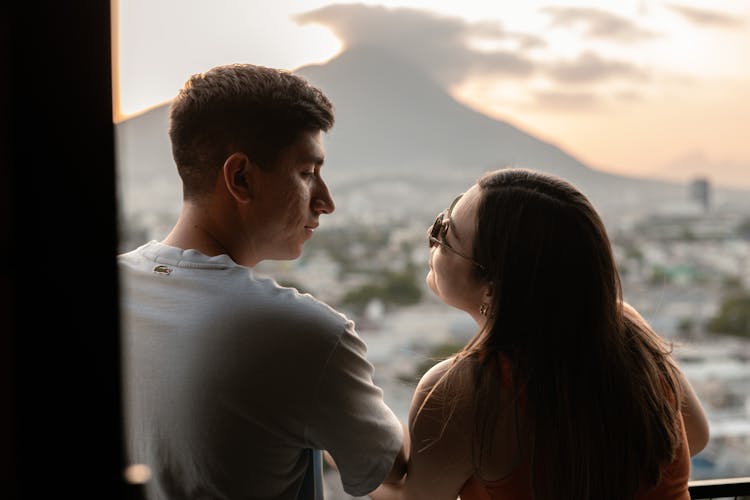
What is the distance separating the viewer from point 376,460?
1.19 meters

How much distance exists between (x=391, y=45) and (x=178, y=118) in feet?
5.20

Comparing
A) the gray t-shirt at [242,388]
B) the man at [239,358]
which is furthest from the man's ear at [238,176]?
the gray t-shirt at [242,388]

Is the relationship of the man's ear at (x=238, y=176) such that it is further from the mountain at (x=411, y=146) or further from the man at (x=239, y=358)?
the mountain at (x=411, y=146)

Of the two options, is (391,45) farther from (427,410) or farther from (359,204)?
(427,410)

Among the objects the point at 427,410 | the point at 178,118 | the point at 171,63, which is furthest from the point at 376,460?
the point at 171,63

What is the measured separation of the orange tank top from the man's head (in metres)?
0.58

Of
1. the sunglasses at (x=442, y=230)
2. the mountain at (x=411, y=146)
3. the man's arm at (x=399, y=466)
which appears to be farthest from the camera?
the mountain at (x=411, y=146)

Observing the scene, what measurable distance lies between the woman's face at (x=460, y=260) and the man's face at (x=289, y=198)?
27 cm

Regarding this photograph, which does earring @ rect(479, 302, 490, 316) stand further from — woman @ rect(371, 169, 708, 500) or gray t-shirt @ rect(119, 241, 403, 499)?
gray t-shirt @ rect(119, 241, 403, 499)

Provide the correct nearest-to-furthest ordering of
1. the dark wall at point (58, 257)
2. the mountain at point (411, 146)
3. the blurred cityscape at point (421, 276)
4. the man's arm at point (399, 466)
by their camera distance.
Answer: the dark wall at point (58, 257) → the man's arm at point (399, 466) → the blurred cityscape at point (421, 276) → the mountain at point (411, 146)

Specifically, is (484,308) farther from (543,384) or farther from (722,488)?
(722,488)

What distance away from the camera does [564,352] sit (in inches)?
48.4

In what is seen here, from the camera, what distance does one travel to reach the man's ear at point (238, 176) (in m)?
1.27

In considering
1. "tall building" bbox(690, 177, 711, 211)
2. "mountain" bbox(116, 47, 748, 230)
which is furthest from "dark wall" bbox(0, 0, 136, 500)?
"tall building" bbox(690, 177, 711, 211)
